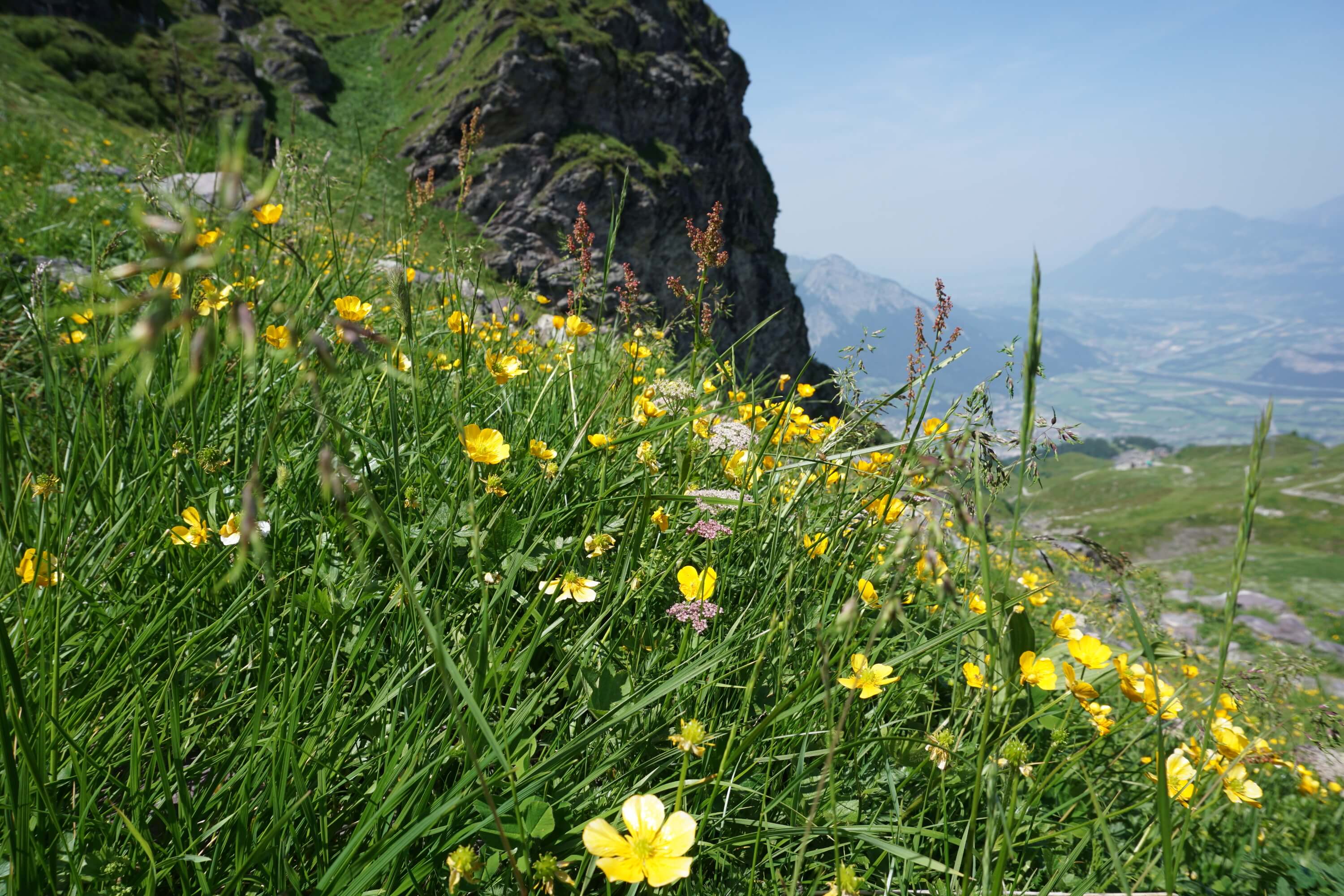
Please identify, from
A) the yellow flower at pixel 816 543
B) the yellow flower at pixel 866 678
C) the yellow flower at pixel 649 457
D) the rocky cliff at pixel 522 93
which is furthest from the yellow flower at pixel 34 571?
the rocky cliff at pixel 522 93

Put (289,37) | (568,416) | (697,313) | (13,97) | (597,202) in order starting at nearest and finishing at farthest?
(697,313)
(568,416)
(13,97)
(597,202)
(289,37)

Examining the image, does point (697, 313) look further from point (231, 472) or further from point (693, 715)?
point (231, 472)

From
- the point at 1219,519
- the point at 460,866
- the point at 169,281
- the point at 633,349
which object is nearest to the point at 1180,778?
the point at 460,866

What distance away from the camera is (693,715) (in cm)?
152

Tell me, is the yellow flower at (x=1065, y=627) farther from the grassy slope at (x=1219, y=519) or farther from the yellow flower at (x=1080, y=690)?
the grassy slope at (x=1219, y=519)

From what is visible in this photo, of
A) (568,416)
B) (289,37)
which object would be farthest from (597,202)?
(568,416)

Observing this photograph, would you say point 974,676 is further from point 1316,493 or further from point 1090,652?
point 1316,493

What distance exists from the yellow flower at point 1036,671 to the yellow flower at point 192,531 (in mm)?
2027

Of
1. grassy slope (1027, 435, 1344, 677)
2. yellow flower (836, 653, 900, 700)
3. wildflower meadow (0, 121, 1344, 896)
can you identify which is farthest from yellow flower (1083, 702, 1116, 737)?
grassy slope (1027, 435, 1344, 677)

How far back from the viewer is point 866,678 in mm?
1403

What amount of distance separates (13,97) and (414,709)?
24092 mm

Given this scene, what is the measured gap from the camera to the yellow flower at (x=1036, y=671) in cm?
160

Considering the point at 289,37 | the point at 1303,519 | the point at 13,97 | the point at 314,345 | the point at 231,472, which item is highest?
the point at 289,37

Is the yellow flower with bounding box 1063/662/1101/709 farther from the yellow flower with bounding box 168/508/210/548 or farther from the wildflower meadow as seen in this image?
the yellow flower with bounding box 168/508/210/548
